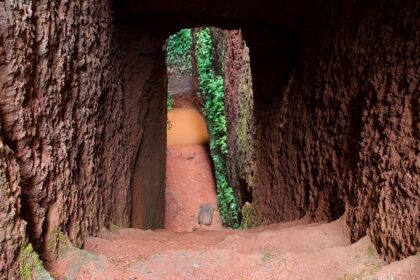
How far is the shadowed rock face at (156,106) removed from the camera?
5.90 ft

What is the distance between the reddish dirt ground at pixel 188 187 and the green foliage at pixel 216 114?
833 mm

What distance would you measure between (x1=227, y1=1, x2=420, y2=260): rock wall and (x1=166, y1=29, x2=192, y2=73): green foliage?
6.77m

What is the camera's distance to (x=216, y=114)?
9156 millimetres

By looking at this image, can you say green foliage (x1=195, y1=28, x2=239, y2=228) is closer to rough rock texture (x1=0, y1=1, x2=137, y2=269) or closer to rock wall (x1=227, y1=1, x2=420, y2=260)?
rock wall (x1=227, y1=1, x2=420, y2=260)

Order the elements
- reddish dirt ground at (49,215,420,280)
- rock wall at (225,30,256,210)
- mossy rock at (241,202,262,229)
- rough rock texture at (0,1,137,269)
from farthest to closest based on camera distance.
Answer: rock wall at (225,30,256,210) < mossy rock at (241,202,262,229) < reddish dirt ground at (49,215,420,280) < rough rock texture at (0,1,137,269)

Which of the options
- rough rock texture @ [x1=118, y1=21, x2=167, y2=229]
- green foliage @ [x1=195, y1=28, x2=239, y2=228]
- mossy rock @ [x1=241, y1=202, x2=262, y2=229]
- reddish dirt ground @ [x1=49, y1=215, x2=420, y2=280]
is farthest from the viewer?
green foliage @ [x1=195, y1=28, x2=239, y2=228]

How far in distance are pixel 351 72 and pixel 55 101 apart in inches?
69.1

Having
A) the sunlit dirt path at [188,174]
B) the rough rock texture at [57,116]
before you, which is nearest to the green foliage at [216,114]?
the sunlit dirt path at [188,174]

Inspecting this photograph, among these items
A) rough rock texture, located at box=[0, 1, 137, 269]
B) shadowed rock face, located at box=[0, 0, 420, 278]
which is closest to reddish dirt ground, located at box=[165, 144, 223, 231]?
shadowed rock face, located at box=[0, 0, 420, 278]

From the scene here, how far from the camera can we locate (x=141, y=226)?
4512 mm

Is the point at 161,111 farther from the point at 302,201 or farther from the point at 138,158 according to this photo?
the point at 302,201

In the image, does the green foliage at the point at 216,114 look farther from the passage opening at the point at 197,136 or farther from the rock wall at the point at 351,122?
the rock wall at the point at 351,122

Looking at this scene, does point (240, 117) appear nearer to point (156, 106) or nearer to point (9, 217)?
point (156, 106)

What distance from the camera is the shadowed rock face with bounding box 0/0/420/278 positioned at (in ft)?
5.90
